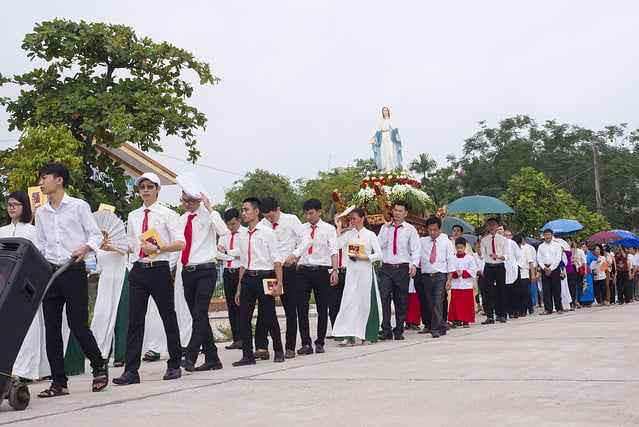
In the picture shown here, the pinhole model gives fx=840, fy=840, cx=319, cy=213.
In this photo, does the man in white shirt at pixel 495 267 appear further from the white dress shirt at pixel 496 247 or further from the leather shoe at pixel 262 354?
the leather shoe at pixel 262 354

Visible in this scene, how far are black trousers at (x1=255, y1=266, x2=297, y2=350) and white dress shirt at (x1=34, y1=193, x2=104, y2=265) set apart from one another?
307cm

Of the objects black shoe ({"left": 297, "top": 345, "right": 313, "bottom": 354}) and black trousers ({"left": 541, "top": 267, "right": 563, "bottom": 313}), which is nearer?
black shoe ({"left": 297, "top": 345, "right": 313, "bottom": 354})

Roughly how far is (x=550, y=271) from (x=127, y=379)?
40.4 ft

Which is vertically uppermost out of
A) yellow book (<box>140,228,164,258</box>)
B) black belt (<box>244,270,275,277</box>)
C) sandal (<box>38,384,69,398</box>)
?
yellow book (<box>140,228,164,258</box>)

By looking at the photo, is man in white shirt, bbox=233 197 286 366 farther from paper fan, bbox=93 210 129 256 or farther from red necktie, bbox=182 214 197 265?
paper fan, bbox=93 210 129 256

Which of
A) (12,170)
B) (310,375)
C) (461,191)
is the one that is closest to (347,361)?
(310,375)

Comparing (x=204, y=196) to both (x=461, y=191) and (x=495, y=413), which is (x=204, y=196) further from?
(x=461, y=191)

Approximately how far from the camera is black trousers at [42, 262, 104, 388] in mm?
7246

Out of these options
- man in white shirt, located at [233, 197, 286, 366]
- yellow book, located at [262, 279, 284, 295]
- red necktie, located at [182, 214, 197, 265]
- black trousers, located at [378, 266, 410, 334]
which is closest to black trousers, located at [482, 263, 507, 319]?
black trousers, located at [378, 266, 410, 334]

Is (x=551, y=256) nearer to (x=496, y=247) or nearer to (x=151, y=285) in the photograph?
(x=496, y=247)

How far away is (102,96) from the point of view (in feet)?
46.3

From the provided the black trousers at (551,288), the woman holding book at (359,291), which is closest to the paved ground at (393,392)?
the woman holding book at (359,291)

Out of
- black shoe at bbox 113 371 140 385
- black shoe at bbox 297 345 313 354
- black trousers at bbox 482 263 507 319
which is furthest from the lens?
black trousers at bbox 482 263 507 319

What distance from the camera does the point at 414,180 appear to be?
1848cm
